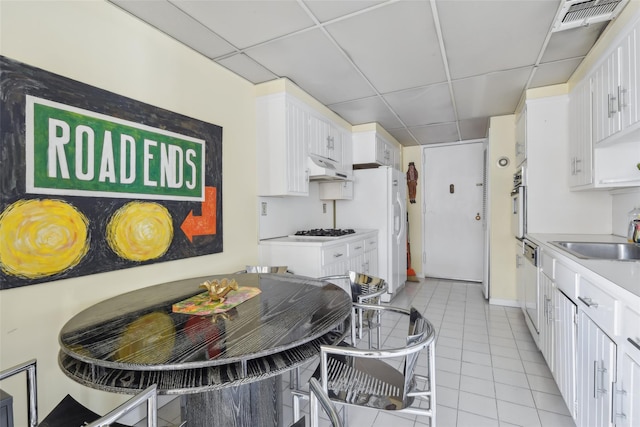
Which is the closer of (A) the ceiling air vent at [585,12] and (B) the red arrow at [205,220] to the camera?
(A) the ceiling air vent at [585,12]

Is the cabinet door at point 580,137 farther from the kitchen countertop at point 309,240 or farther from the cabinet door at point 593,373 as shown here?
the kitchen countertop at point 309,240

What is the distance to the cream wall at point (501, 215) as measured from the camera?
12.8ft

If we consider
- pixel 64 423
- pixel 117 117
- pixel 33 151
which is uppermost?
pixel 117 117

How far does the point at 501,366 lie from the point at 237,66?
3202 millimetres

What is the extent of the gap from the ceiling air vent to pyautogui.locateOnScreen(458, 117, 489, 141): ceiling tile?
7.01ft

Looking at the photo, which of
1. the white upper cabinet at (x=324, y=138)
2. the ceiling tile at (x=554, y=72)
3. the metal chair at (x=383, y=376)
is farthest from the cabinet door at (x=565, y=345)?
the white upper cabinet at (x=324, y=138)

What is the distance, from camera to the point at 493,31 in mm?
2109

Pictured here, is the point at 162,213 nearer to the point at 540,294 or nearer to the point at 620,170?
the point at 540,294

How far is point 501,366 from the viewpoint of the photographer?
2.40 meters

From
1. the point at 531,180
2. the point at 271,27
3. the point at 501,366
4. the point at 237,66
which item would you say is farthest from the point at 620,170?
the point at 237,66

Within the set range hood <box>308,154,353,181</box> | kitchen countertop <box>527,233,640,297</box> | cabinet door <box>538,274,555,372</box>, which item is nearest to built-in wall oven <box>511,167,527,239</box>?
cabinet door <box>538,274,555,372</box>

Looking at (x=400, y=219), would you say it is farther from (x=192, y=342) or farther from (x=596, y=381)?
(x=192, y=342)

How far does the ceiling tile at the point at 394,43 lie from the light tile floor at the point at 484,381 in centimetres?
243

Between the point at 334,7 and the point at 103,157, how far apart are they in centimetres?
159
